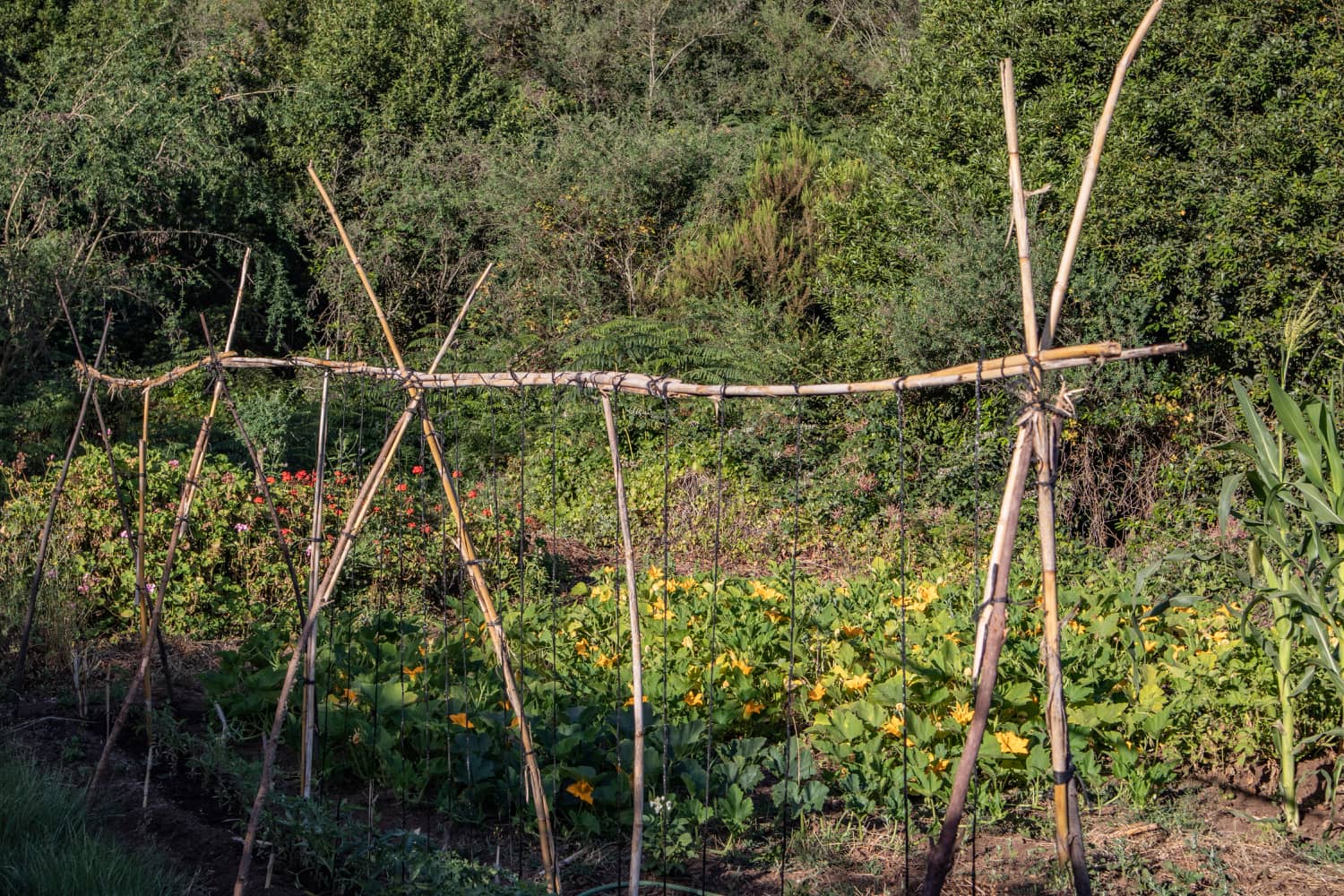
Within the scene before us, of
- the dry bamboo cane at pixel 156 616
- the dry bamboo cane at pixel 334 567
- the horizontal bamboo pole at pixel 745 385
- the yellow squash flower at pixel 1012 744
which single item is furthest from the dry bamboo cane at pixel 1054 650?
the dry bamboo cane at pixel 156 616

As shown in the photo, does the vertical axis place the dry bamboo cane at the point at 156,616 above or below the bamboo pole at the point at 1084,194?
below

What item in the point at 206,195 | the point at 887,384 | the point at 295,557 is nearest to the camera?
the point at 887,384

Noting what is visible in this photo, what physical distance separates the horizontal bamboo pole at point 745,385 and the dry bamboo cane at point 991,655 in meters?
0.13

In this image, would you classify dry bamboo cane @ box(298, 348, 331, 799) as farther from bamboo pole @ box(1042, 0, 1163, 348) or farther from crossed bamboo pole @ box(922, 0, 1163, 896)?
bamboo pole @ box(1042, 0, 1163, 348)

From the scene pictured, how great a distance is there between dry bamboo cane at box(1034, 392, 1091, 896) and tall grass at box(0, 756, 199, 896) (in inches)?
72.6

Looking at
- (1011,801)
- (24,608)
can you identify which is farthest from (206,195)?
(1011,801)

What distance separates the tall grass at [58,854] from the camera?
2.29 meters

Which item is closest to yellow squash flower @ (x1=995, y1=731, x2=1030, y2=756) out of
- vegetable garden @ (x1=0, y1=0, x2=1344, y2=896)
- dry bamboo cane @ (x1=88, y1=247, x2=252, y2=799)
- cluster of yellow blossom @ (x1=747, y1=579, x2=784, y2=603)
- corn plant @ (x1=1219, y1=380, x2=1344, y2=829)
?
vegetable garden @ (x1=0, y1=0, x2=1344, y2=896)

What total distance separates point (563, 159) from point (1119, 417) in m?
6.46

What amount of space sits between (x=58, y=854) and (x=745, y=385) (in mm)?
1861

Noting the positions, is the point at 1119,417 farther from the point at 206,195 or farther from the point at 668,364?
the point at 206,195

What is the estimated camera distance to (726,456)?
7750 mm

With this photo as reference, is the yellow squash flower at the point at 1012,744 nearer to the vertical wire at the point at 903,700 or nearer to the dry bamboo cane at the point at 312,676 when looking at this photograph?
the vertical wire at the point at 903,700

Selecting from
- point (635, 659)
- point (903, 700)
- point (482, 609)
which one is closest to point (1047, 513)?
point (635, 659)
